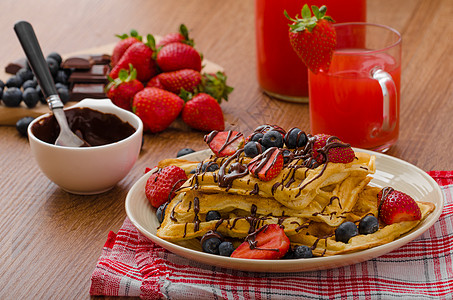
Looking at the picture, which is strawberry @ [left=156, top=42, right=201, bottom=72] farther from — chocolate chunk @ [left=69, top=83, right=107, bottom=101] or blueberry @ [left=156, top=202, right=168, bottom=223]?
blueberry @ [left=156, top=202, right=168, bottom=223]

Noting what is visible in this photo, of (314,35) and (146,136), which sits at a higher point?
(314,35)

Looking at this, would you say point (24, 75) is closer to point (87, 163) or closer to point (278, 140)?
point (87, 163)

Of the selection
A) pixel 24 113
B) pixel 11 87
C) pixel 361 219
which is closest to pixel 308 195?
pixel 361 219

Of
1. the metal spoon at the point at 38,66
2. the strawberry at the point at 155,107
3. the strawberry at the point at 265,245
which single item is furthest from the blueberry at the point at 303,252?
the strawberry at the point at 155,107

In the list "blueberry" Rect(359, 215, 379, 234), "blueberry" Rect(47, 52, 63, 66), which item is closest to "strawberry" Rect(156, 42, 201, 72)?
"blueberry" Rect(47, 52, 63, 66)

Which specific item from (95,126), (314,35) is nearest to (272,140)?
(314,35)
